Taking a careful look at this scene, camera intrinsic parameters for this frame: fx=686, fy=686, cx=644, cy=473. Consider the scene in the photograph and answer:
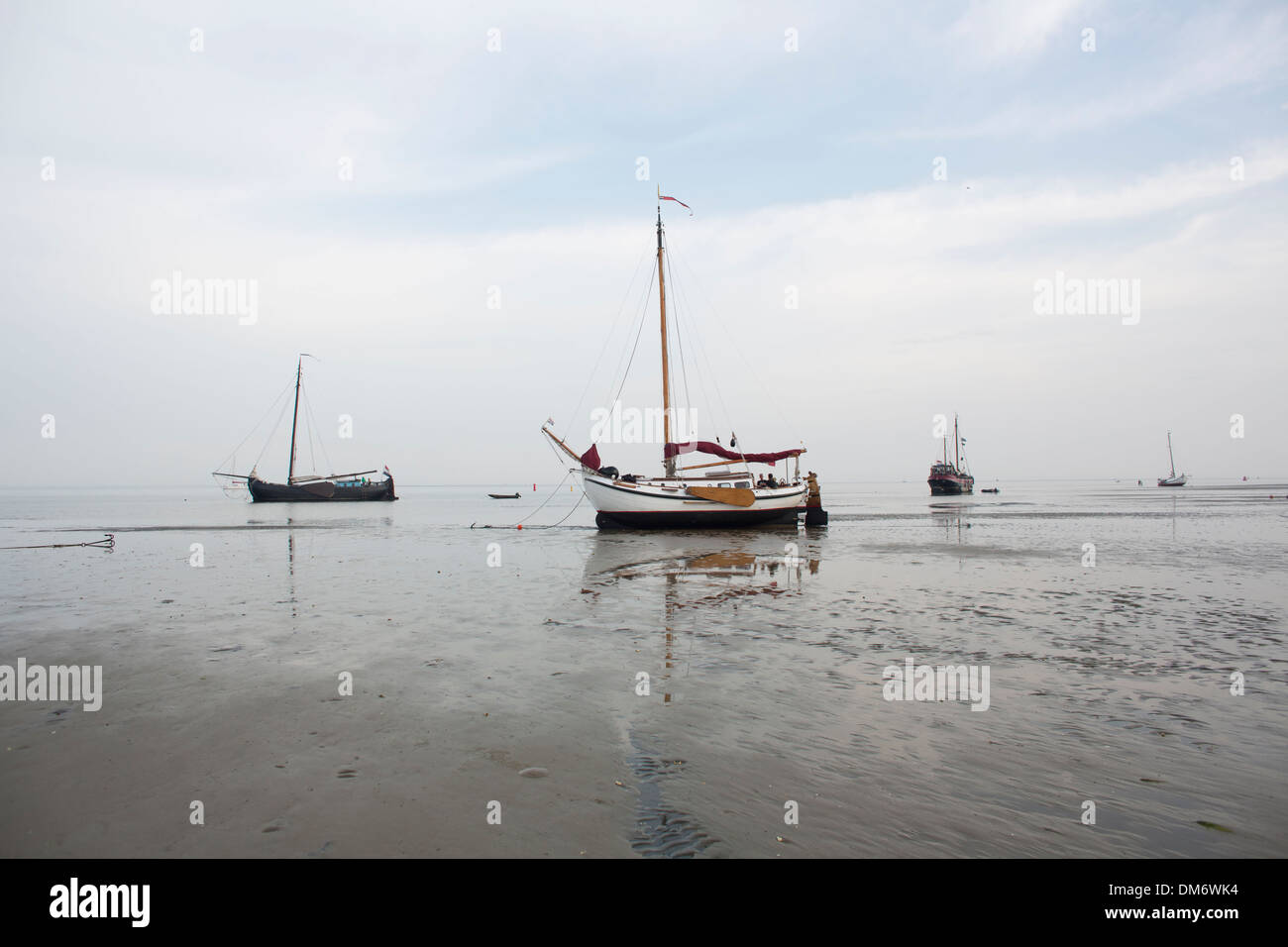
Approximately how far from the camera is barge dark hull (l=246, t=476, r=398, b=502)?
8181cm

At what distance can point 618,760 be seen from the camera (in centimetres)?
586

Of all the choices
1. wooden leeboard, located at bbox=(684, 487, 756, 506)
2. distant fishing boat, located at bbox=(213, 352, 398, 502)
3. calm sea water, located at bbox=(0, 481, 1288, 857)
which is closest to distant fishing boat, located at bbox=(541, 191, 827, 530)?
wooden leeboard, located at bbox=(684, 487, 756, 506)

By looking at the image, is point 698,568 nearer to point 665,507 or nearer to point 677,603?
point 677,603

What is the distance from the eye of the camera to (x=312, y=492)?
84625 millimetres

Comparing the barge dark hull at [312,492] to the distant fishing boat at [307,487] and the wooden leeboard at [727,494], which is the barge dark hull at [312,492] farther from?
the wooden leeboard at [727,494]

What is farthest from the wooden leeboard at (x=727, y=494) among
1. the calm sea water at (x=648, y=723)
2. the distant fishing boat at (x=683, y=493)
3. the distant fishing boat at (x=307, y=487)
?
the distant fishing boat at (x=307, y=487)

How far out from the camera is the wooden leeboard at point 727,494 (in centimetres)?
3584

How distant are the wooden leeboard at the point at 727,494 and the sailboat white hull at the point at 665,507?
0.69ft

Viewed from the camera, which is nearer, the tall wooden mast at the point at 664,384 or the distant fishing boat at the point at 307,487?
the tall wooden mast at the point at 664,384

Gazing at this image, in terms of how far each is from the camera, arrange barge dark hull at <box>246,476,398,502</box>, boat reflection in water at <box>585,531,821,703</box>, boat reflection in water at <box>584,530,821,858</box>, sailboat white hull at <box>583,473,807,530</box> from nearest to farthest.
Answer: boat reflection in water at <box>584,530,821,858</box> < boat reflection in water at <box>585,531,821,703</box> < sailboat white hull at <box>583,473,807,530</box> < barge dark hull at <box>246,476,398,502</box>

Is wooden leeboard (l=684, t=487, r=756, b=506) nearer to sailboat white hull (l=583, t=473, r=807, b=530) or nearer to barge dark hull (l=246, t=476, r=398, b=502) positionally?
sailboat white hull (l=583, t=473, r=807, b=530)
